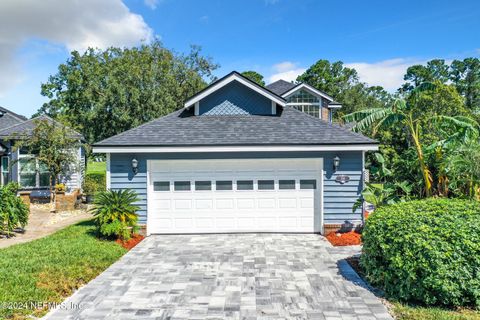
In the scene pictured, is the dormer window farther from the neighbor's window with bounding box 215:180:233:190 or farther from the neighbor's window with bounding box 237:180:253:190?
the neighbor's window with bounding box 215:180:233:190

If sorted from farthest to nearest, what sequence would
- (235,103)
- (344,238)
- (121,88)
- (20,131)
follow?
(121,88), (20,131), (235,103), (344,238)

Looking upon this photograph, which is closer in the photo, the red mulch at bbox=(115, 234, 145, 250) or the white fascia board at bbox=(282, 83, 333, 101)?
the red mulch at bbox=(115, 234, 145, 250)

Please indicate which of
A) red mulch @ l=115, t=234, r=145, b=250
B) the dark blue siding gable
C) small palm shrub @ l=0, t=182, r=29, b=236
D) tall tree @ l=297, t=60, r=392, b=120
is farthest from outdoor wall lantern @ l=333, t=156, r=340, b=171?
tall tree @ l=297, t=60, r=392, b=120

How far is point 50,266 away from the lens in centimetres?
643

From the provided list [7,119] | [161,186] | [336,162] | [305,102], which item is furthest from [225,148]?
[7,119]

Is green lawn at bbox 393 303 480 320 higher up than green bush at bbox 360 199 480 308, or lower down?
lower down

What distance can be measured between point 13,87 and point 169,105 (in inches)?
393

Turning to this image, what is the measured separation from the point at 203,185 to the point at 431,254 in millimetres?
7103

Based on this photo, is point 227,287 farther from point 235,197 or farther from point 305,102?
point 305,102

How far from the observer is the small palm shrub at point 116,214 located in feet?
29.2

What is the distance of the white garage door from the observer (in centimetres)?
1028

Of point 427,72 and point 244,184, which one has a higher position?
point 427,72

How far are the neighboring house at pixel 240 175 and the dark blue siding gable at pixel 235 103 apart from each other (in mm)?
1496

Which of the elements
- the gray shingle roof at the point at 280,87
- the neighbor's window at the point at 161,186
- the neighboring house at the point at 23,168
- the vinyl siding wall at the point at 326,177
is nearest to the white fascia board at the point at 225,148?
the vinyl siding wall at the point at 326,177
